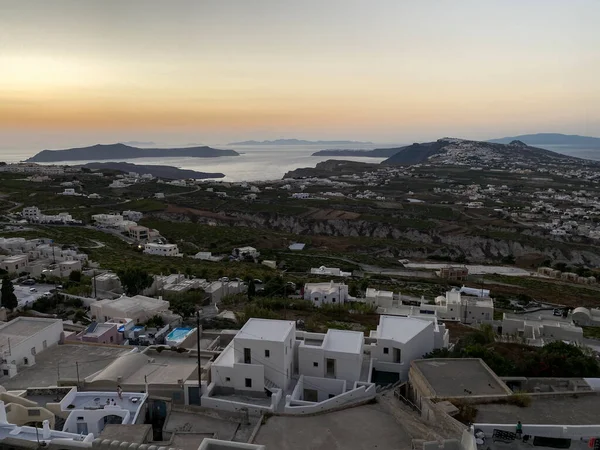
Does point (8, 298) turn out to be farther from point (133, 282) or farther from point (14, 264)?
point (14, 264)

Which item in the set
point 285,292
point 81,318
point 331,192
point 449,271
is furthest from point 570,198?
point 81,318

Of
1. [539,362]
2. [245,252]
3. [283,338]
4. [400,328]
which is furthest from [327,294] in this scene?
[245,252]

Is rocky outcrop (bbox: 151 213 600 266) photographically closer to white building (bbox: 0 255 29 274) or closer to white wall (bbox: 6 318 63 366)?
white building (bbox: 0 255 29 274)

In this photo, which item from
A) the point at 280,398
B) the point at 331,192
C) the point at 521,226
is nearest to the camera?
the point at 280,398

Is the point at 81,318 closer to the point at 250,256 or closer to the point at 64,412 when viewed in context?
the point at 64,412

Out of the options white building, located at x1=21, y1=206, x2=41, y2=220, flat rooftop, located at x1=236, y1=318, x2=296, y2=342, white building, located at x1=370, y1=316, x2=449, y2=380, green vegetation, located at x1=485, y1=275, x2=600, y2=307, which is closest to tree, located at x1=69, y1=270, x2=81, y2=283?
flat rooftop, located at x1=236, y1=318, x2=296, y2=342

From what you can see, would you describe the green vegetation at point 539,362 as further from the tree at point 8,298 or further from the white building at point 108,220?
the white building at point 108,220
